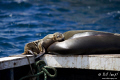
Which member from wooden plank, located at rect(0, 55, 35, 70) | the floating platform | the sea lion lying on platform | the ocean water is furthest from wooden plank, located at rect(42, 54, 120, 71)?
the ocean water

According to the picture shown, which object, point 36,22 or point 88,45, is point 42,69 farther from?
point 36,22

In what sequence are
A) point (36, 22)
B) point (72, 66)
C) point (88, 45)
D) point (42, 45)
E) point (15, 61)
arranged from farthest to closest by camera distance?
point (36, 22) < point (42, 45) < point (88, 45) < point (72, 66) < point (15, 61)

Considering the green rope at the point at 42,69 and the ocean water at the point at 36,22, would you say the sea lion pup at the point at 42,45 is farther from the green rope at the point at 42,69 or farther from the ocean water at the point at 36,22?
the ocean water at the point at 36,22

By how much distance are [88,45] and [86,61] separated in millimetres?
345

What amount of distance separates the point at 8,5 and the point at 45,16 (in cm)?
304

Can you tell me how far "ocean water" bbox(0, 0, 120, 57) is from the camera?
9.30 metres

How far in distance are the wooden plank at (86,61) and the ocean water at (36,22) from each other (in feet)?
13.0

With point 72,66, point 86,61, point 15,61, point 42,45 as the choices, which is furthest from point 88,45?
point 15,61

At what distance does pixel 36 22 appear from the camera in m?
13.2

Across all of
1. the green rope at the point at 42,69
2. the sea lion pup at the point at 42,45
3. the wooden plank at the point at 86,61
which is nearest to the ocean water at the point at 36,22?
the sea lion pup at the point at 42,45

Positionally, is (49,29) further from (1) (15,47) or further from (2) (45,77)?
(2) (45,77)

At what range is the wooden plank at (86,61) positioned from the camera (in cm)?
336

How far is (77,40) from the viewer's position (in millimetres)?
3736

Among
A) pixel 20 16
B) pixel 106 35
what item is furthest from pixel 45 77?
pixel 20 16
